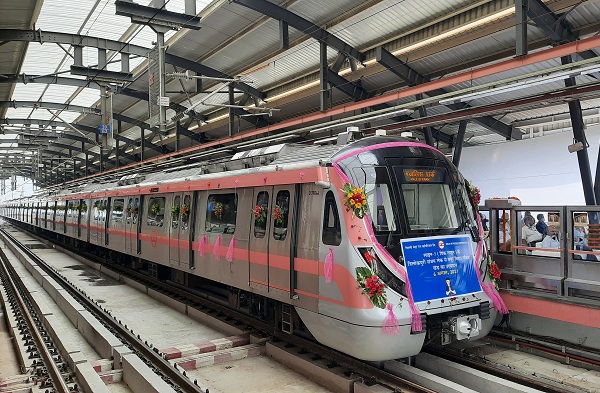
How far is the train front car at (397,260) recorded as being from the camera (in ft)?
19.3

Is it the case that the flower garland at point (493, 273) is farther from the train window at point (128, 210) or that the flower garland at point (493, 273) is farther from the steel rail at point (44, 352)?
the train window at point (128, 210)

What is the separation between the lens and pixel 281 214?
289 inches

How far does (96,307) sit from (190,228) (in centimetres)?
260

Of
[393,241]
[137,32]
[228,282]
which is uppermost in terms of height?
[137,32]

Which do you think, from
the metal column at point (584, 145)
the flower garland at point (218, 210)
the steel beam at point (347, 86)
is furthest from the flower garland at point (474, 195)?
the steel beam at point (347, 86)

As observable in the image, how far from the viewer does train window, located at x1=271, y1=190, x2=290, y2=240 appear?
727 centimetres

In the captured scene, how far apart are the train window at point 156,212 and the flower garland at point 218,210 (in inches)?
124

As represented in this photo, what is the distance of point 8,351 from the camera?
823 cm

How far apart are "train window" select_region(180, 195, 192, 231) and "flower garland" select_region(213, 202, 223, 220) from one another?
1.30 meters

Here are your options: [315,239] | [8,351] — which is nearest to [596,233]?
[315,239]

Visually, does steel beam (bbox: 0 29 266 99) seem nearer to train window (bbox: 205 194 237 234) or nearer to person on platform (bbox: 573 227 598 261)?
train window (bbox: 205 194 237 234)

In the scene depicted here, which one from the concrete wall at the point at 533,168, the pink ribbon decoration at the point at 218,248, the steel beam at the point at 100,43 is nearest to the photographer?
the pink ribbon decoration at the point at 218,248

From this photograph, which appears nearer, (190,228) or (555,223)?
(555,223)

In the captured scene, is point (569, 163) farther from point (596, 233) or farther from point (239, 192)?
point (239, 192)
